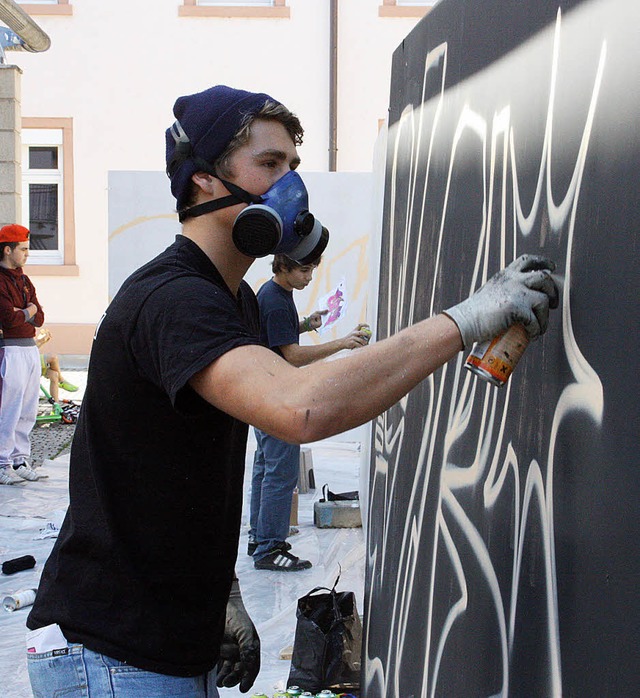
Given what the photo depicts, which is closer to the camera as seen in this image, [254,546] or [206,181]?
[206,181]

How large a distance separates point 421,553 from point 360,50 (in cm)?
1270

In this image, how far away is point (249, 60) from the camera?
14.3 metres

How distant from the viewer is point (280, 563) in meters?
5.34

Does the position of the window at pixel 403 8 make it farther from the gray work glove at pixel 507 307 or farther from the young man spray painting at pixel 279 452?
the gray work glove at pixel 507 307

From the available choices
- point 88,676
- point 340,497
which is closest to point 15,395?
point 340,497

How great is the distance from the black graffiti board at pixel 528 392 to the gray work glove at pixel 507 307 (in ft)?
0.12

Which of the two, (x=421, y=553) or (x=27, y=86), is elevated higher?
(x=27, y=86)

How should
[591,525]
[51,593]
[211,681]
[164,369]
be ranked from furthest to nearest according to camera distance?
[211,681] → [51,593] → [164,369] → [591,525]

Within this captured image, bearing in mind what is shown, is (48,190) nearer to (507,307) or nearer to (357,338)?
(357,338)

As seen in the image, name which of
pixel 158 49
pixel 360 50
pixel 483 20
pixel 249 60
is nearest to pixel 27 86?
pixel 158 49

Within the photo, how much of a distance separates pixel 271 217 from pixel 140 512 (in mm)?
615

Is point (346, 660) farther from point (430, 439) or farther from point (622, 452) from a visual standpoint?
point (622, 452)

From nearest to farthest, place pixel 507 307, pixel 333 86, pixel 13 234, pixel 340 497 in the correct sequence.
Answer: pixel 507 307 < pixel 340 497 < pixel 13 234 < pixel 333 86

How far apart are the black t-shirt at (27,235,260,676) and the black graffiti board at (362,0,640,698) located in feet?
1.70
